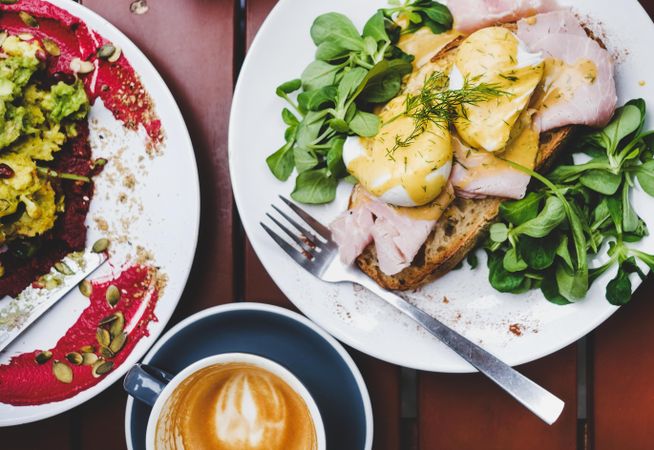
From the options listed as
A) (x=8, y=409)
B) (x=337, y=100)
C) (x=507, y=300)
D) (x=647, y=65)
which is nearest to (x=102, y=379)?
(x=8, y=409)

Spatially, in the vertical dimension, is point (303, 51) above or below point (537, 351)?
above

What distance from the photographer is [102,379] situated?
135 cm

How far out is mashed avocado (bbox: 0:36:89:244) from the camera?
1270mm

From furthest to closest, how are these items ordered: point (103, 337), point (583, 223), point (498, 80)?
point (103, 337), point (583, 223), point (498, 80)

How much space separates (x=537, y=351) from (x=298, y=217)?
0.55 m

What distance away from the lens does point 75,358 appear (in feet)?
4.53

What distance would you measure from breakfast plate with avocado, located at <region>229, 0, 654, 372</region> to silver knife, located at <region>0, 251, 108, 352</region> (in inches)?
15.1

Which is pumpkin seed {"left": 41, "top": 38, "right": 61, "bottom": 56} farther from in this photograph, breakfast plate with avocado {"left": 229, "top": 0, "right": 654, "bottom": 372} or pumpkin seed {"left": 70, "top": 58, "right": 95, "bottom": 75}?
breakfast plate with avocado {"left": 229, "top": 0, "right": 654, "bottom": 372}

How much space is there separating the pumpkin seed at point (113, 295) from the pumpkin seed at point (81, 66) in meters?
0.46

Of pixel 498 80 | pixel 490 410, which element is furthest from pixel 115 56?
pixel 490 410

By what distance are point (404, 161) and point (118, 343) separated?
0.72 meters

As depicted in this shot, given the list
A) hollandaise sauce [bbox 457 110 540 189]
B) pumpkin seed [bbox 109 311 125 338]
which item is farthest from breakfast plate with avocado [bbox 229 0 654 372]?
pumpkin seed [bbox 109 311 125 338]

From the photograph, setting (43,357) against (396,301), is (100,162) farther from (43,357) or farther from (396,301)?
(396,301)

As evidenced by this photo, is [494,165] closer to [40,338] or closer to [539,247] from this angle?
[539,247]
